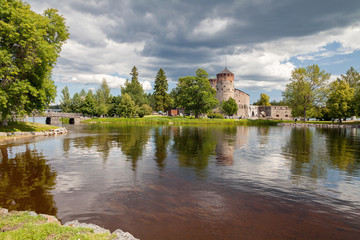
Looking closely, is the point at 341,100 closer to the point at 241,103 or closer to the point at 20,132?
the point at 241,103

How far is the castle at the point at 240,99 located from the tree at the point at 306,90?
39280 millimetres

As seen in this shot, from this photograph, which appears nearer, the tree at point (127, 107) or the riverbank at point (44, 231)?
the riverbank at point (44, 231)

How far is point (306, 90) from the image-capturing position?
76.6 meters

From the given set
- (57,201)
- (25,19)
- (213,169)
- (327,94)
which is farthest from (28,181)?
(327,94)

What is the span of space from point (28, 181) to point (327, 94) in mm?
89491

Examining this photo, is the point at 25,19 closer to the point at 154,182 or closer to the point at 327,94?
the point at 154,182

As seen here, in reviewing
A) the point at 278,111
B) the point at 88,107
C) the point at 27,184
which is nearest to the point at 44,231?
the point at 27,184

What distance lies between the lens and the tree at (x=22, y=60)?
2634cm

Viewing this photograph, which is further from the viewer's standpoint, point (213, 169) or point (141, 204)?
point (213, 169)

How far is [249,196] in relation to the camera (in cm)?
918

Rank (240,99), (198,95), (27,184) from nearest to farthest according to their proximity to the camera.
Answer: (27,184), (198,95), (240,99)

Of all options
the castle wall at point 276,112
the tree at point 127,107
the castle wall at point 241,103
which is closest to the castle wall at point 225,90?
the castle wall at point 241,103

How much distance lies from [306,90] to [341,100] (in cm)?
1079

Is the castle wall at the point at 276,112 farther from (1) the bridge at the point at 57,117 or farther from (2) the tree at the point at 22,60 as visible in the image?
(2) the tree at the point at 22,60
